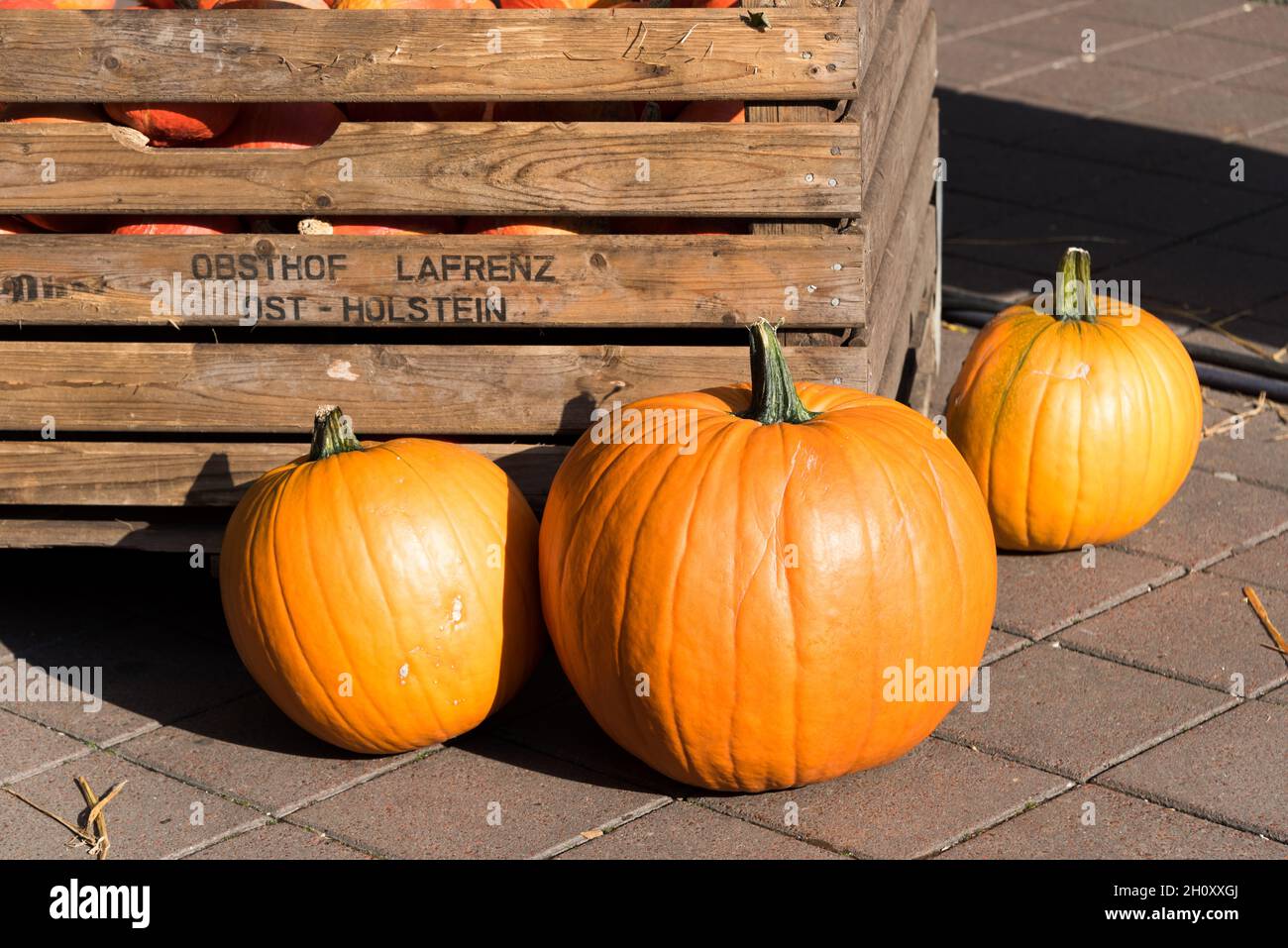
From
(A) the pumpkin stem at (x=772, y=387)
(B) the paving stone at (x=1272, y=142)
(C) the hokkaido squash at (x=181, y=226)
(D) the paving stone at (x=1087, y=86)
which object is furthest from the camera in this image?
(D) the paving stone at (x=1087, y=86)

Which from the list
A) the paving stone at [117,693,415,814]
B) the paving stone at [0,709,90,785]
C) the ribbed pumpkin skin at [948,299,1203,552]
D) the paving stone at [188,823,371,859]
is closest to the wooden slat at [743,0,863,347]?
the ribbed pumpkin skin at [948,299,1203,552]

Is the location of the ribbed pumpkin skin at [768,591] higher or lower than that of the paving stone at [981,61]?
lower

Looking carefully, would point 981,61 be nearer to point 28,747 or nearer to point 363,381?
point 363,381

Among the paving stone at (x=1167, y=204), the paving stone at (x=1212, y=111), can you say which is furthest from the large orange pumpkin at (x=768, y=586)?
the paving stone at (x=1212, y=111)

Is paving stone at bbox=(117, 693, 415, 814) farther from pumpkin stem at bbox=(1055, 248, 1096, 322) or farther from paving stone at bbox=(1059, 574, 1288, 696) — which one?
pumpkin stem at bbox=(1055, 248, 1096, 322)

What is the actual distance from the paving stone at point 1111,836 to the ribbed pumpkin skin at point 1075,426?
0.99 metres

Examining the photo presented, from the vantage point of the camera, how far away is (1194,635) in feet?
11.5

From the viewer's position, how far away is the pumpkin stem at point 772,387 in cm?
299

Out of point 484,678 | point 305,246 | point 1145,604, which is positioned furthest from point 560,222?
point 1145,604

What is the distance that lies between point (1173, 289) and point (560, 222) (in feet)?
9.34

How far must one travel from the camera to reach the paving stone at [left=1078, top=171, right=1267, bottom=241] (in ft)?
19.8

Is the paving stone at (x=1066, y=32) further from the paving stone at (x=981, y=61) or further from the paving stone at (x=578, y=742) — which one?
the paving stone at (x=578, y=742)

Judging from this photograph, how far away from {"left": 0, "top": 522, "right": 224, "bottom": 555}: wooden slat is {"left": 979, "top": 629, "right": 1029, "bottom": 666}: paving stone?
5.45 ft
